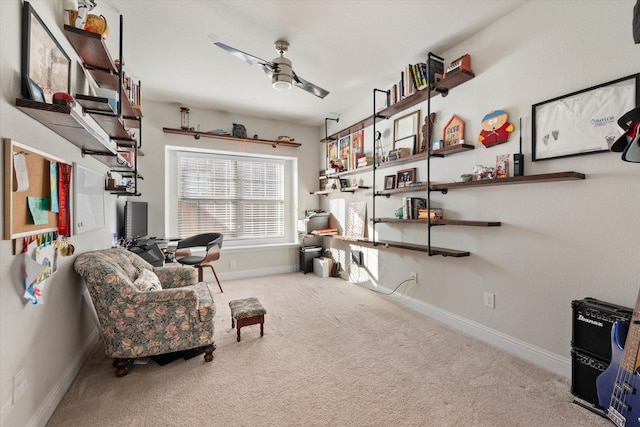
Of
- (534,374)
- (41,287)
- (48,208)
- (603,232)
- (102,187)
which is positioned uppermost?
(102,187)

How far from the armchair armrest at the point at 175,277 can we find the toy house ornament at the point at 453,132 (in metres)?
2.88

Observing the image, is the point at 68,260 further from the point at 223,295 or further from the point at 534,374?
the point at 534,374

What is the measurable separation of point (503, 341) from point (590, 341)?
0.70 m

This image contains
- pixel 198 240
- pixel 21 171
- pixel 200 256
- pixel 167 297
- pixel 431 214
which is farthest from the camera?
pixel 198 240

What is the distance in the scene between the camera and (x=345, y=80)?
11.1 feet

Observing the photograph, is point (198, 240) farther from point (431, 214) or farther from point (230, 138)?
point (431, 214)

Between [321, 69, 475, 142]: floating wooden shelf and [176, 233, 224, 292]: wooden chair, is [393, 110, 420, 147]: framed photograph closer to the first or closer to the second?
[321, 69, 475, 142]: floating wooden shelf

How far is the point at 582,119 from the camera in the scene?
1854 mm

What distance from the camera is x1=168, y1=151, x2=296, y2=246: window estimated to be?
4.50 m

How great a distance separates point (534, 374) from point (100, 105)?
344cm

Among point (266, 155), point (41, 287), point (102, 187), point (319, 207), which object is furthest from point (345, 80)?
point (41, 287)

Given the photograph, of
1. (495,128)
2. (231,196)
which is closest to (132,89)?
(231,196)

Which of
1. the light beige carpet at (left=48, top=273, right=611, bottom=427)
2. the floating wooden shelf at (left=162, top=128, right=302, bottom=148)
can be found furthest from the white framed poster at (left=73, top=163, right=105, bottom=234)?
the floating wooden shelf at (left=162, top=128, right=302, bottom=148)

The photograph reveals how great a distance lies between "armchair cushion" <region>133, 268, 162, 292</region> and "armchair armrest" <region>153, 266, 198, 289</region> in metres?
0.26
